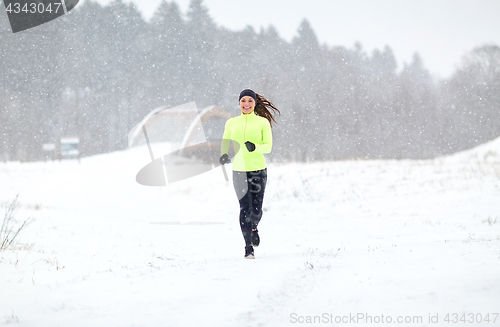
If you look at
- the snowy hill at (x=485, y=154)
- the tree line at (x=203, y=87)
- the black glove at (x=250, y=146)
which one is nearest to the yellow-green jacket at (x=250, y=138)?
the black glove at (x=250, y=146)

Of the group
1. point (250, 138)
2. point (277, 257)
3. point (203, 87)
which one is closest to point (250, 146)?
point (250, 138)

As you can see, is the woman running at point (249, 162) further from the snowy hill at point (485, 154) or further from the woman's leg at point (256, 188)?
the snowy hill at point (485, 154)

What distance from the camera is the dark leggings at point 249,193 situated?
16.9 feet

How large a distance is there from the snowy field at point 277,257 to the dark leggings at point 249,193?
450 mm

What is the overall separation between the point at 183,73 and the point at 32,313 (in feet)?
152

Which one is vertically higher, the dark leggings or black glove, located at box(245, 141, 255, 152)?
black glove, located at box(245, 141, 255, 152)

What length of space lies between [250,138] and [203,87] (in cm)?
4233

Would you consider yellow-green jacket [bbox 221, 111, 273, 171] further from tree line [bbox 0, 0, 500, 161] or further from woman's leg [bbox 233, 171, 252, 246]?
tree line [bbox 0, 0, 500, 161]

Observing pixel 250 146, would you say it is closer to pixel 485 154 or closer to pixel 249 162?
pixel 249 162

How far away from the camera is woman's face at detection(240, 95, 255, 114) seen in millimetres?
5227

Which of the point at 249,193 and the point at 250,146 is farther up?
the point at 250,146

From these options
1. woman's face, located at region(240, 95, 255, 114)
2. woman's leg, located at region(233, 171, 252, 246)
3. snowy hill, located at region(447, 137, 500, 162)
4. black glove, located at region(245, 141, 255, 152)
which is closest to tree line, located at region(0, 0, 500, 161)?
snowy hill, located at region(447, 137, 500, 162)

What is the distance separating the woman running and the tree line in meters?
35.1

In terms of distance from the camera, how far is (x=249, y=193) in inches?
203
